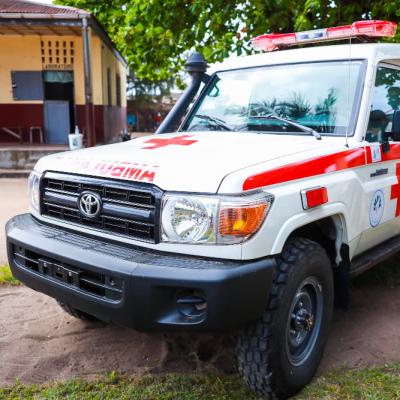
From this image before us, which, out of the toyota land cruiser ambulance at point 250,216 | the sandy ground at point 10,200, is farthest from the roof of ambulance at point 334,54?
the sandy ground at point 10,200

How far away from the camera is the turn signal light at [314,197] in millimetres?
2691

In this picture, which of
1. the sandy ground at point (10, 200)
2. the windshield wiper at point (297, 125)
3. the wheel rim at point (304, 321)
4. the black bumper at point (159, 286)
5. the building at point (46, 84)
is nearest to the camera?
the black bumper at point (159, 286)

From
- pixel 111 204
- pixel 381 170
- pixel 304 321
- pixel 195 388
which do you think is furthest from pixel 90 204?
pixel 381 170

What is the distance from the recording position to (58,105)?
43.5ft

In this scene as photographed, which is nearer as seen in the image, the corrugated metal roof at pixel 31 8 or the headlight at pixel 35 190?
the headlight at pixel 35 190

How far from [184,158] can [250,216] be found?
556 mm

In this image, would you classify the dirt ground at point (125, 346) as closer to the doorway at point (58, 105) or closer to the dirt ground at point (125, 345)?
the dirt ground at point (125, 345)

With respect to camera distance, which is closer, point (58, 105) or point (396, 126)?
point (396, 126)

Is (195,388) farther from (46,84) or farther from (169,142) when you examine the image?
(46,84)

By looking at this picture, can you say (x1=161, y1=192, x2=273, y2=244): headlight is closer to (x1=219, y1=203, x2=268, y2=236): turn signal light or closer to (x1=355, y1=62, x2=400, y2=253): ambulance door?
(x1=219, y1=203, x2=268, y2=236): turn signal light

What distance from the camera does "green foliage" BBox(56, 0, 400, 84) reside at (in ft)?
23.2

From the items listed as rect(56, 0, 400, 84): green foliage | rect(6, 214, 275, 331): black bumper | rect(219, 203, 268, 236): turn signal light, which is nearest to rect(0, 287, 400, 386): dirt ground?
rect(6, 214, 275, 331): black bumper

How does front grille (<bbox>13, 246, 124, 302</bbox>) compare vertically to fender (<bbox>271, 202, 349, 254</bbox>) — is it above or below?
below

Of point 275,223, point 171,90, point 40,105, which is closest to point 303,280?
point 275,223
